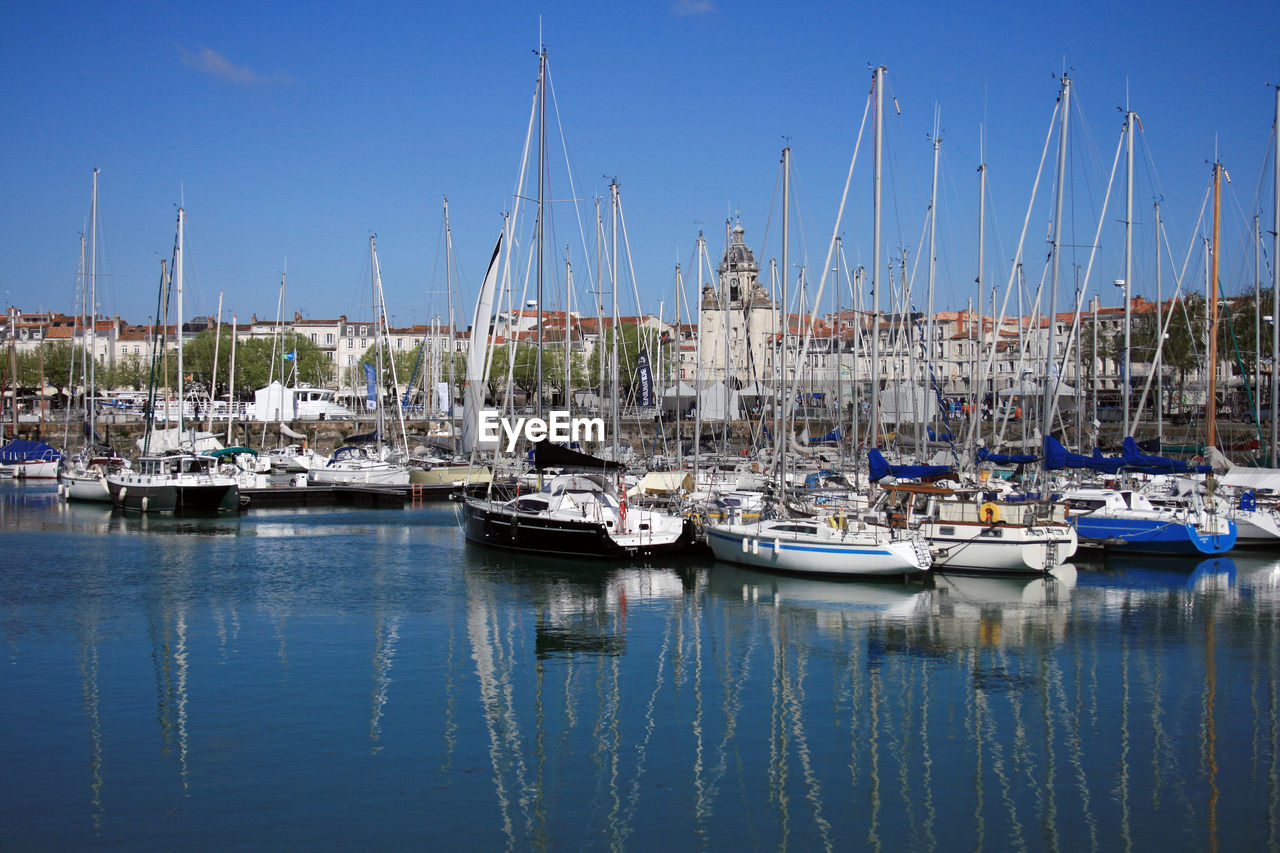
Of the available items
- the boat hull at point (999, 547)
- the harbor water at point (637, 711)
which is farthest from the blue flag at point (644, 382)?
the boat hull at point (999, 547)

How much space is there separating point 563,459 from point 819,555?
792cm

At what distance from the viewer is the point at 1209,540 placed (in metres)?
31.6

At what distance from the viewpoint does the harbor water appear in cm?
1297

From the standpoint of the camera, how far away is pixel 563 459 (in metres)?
31.9

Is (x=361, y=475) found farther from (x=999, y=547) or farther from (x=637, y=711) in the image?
(x=637, y=711)

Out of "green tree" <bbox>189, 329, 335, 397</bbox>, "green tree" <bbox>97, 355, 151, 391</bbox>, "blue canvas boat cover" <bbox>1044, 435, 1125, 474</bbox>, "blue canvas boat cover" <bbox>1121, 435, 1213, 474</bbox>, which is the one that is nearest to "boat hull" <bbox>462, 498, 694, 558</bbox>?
"blue canvas boat cover" <bbox>1044, 435, 1125, 474</bbox>

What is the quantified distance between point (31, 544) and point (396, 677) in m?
22.1

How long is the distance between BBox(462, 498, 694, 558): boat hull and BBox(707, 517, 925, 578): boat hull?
1744 mm

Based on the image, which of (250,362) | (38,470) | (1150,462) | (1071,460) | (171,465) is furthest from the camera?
(250,362)

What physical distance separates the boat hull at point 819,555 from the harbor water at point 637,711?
516 millimetres

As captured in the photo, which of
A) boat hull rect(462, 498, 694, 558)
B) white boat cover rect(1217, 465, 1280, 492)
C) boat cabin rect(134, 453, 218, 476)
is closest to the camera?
boat hull rect(462, 498, 694, 558)

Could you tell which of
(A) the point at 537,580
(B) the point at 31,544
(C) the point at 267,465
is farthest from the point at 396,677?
(C) the point at 267,465

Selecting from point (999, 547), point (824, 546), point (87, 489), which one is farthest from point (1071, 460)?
point (87, 489)

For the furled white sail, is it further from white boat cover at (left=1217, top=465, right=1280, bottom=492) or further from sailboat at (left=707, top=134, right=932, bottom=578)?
white boat cover at (left=1217, top=465, right=1280, bottom=492)
